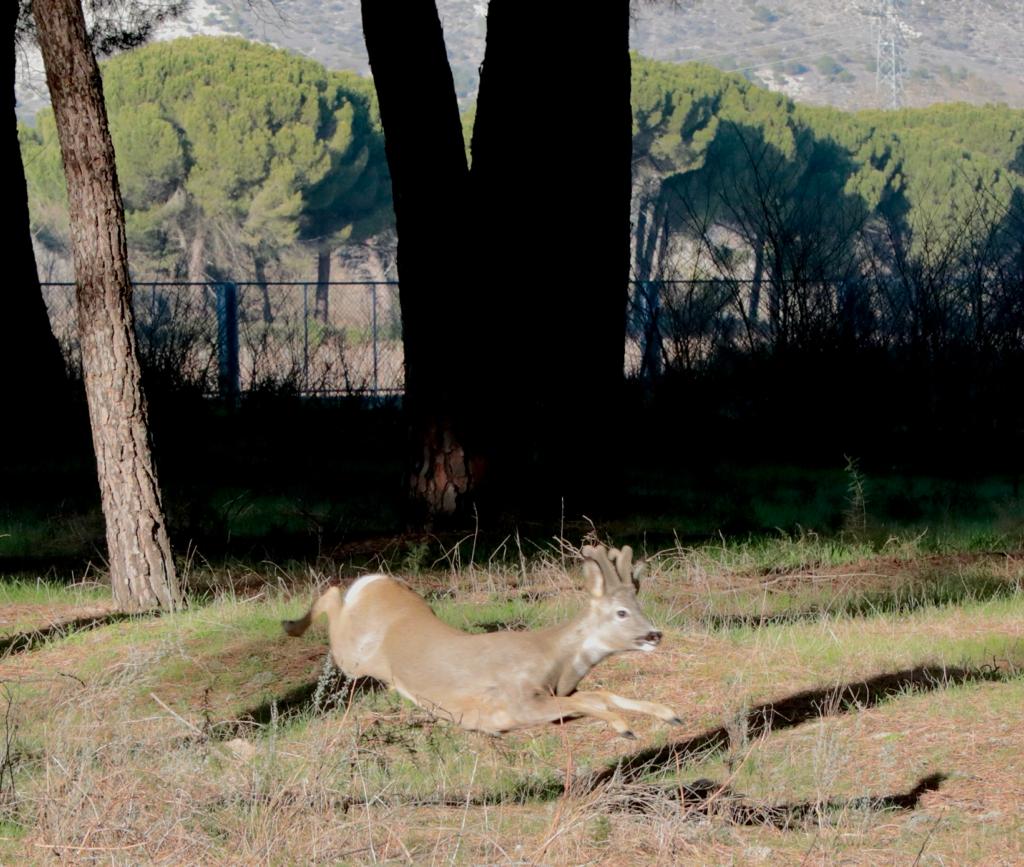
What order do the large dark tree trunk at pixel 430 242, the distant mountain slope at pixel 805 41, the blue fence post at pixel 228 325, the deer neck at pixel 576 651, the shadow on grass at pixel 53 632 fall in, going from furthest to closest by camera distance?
1. the distant mountain slope at pixel 805 41
2. the blue fence post at pixel 228 325
3. the large dark tree trunk at pixel 430 242
4. the shadow on grass at pixel 53 632
5. the deer neck at pixel 576 651

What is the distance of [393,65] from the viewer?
905 centimetres

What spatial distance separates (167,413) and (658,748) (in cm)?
950

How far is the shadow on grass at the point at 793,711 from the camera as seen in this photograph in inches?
185

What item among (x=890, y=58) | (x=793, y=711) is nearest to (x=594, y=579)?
(x=793, y=711)

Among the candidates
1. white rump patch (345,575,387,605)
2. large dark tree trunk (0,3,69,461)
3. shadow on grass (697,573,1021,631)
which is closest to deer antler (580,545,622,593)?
white rump patch (345,575,387,605)

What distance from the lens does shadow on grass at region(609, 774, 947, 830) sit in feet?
13.2

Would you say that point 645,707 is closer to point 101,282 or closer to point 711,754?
point 711,754

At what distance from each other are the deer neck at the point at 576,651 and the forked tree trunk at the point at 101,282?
334 centimetres

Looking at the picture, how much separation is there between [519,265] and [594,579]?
583 centimetres

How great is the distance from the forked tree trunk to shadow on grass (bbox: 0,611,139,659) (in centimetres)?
18

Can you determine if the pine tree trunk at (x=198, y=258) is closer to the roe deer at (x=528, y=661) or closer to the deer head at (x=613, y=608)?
the roe deer at (x=528, y=661)

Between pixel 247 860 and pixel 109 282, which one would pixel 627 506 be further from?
pixel 247 860

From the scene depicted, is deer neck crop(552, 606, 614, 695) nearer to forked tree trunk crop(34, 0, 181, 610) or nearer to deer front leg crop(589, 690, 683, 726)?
deer front leg crop(589, 690, 683, 726)

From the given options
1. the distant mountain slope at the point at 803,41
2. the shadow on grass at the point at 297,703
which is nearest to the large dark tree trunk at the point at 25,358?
the shadow on grass at the point at 297,703
